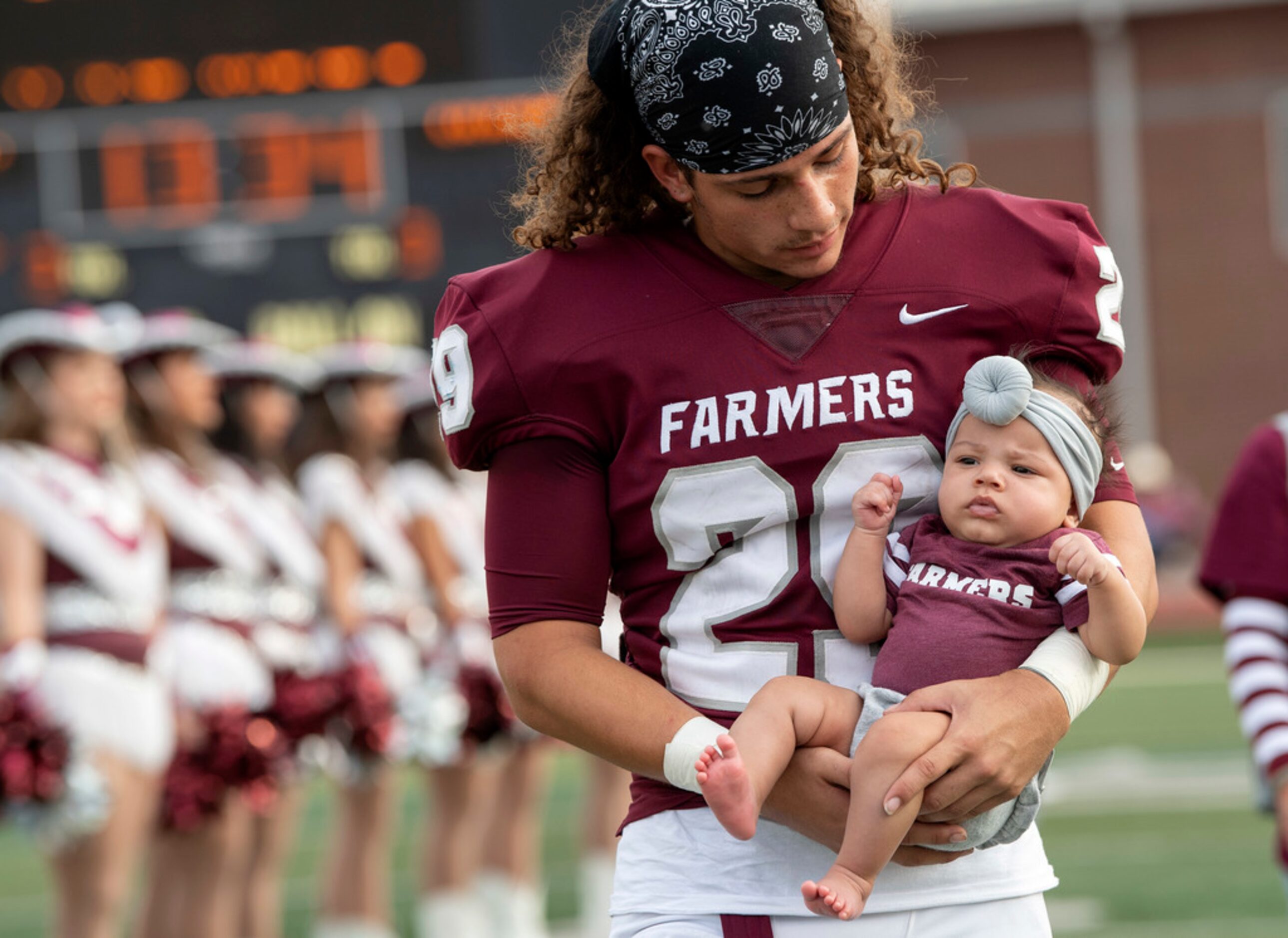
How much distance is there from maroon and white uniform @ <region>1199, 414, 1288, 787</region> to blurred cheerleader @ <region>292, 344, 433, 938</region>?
11.5ft

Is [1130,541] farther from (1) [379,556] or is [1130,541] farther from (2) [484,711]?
(1) [379,556]

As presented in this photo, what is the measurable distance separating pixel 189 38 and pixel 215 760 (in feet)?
24.6

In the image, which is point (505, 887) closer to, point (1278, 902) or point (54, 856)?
point (54, 856)

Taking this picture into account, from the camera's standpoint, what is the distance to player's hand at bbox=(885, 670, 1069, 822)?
6.39 feet

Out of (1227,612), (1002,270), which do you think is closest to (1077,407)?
(1002,270)

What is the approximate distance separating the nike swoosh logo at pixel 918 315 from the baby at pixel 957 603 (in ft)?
0.27

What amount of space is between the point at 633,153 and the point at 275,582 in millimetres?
4405

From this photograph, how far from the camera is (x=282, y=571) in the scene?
652 centimetres

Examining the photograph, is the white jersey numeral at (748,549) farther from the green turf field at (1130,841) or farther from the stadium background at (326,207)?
the stadium background at (326,207)

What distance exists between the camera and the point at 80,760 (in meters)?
4.75

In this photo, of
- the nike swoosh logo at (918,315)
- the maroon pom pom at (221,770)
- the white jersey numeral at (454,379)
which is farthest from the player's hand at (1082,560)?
the maroon pom pom at (221,770)

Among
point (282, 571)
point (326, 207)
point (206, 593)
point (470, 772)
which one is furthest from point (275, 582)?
point (326, 207)

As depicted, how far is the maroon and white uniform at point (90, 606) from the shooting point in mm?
4844

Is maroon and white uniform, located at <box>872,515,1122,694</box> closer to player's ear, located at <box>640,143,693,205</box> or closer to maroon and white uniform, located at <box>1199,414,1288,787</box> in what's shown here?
player's ear, located at <box>640,143,693,205</box>
